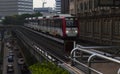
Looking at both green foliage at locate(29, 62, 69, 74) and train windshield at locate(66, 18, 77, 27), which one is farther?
train windshield at locate(66, 18, 77, 27)

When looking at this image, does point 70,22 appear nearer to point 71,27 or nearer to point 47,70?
point 71,27

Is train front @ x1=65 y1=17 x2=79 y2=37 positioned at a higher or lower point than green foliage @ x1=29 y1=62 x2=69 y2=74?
lower

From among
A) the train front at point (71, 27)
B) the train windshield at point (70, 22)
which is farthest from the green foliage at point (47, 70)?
the train windshield at point (70, 22)

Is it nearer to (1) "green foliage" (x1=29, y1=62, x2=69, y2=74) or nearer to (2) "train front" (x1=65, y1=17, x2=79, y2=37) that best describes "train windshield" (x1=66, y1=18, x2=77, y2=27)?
(2) "train front" (x1=65, y1=17, x2=79, y2=37)

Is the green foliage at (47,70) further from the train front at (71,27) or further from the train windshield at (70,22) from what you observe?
the train windshield at (70,22)

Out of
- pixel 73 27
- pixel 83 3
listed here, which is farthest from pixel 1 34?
pixel 73 27

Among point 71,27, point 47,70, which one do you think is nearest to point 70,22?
point 71,27

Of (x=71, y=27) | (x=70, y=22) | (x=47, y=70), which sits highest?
(x=47, y=70)

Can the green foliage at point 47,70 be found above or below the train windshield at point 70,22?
above

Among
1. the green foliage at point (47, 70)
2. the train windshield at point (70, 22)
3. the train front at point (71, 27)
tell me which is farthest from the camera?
the train windshield at point (70, 22)

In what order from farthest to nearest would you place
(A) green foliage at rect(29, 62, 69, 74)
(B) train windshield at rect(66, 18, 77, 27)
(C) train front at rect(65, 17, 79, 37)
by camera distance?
(B) train windshield at rect(66, 18, 77, 27), (C) train front at rect(65, 17, 79, 37), (A) green foliage at rect(29, 62, 69, 74)

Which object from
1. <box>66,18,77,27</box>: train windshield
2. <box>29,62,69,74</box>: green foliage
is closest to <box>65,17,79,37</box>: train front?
<box>66,18,77,27</box>: train windshield

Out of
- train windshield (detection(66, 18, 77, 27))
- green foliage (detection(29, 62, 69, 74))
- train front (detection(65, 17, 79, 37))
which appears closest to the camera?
green foliage (detection(29, 62, 69, 74))

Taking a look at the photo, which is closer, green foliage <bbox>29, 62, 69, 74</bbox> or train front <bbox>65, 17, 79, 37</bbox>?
green foliage <bbox>29, 62, 69, 74</bbox>
